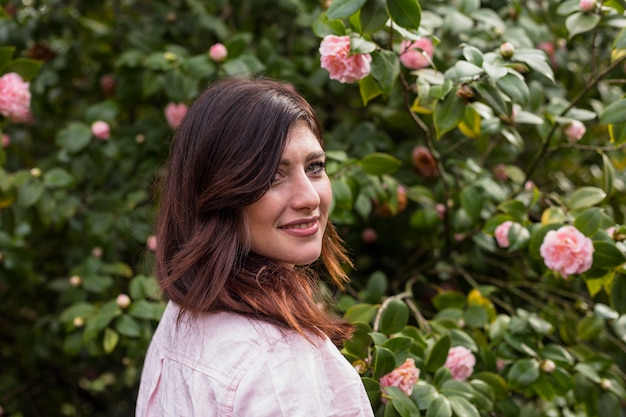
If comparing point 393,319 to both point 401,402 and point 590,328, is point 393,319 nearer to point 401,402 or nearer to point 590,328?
point 401,402

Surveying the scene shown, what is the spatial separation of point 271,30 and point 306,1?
175 mm

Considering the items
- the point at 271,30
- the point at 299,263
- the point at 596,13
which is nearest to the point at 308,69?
the point at 271,30

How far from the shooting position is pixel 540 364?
1.82 m

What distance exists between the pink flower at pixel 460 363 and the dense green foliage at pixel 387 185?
0.15 ft

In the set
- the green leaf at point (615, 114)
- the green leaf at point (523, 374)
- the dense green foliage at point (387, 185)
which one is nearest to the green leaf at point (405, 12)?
the dense green foliage at point (387, 185)

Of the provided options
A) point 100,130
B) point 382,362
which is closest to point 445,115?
point 382,362

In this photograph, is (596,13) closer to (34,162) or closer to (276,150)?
(276,150)

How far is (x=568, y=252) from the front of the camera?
1.68 meters

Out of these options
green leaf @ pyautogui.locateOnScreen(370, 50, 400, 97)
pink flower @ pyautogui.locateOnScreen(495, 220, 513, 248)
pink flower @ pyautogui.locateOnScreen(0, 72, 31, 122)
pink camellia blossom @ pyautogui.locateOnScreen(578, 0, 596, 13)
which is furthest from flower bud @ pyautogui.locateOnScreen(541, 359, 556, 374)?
pink flower @ pyautogui.locateOnScreen(0, 72, 31, 122)

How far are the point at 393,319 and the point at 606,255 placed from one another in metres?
0.50

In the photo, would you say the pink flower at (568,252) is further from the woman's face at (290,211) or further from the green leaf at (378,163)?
the woman's face at (290,211)

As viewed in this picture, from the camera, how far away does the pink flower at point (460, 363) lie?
5.64ft

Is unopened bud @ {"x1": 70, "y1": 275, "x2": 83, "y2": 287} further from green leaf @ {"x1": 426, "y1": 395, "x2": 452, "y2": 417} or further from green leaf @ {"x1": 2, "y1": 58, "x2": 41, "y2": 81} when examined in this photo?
green leaf @ {"x1": 426, "y1": 395, "x2": 452, "y2": 417}

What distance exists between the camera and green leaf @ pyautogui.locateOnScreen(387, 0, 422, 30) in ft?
5.13
